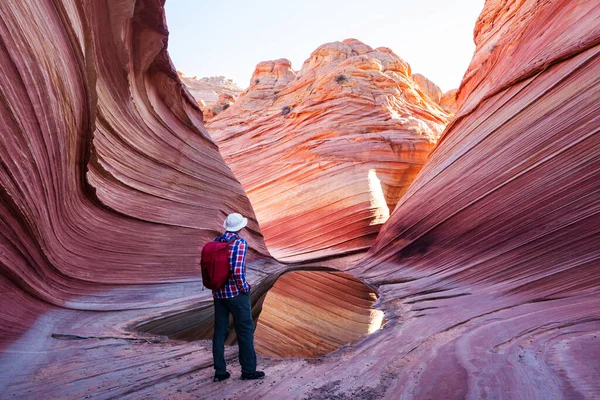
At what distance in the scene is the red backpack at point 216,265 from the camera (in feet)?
8.55

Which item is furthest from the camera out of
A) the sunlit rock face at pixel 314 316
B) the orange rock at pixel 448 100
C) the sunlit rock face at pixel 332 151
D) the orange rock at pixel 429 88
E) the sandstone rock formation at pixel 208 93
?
the orange rock at pixel 429 88

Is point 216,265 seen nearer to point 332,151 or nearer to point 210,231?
point 210,231

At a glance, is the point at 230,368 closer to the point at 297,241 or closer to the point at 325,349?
the point at 325,349

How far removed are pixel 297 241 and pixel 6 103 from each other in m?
8.81

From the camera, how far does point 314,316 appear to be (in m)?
6.02

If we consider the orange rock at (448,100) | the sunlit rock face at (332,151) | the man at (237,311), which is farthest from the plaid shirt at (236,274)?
the orange rock at (448,100)

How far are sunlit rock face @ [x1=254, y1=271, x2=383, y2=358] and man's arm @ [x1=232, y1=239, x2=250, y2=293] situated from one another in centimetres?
216

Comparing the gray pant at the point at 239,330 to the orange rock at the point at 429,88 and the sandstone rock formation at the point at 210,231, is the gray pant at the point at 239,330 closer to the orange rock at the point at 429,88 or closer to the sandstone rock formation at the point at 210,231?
the sandstone rock formation at the point at 210,231

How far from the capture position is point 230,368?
2.97 meters

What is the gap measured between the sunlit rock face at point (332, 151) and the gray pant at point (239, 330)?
724cm

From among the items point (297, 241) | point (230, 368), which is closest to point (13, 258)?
point (230, 368)

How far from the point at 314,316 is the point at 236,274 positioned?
366 centimetres

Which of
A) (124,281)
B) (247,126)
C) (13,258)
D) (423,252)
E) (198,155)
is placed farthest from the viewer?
(247,126)

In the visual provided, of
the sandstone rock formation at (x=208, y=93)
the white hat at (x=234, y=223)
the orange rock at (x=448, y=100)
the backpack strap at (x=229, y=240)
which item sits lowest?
the backpack strap at (x=229, y=240)
